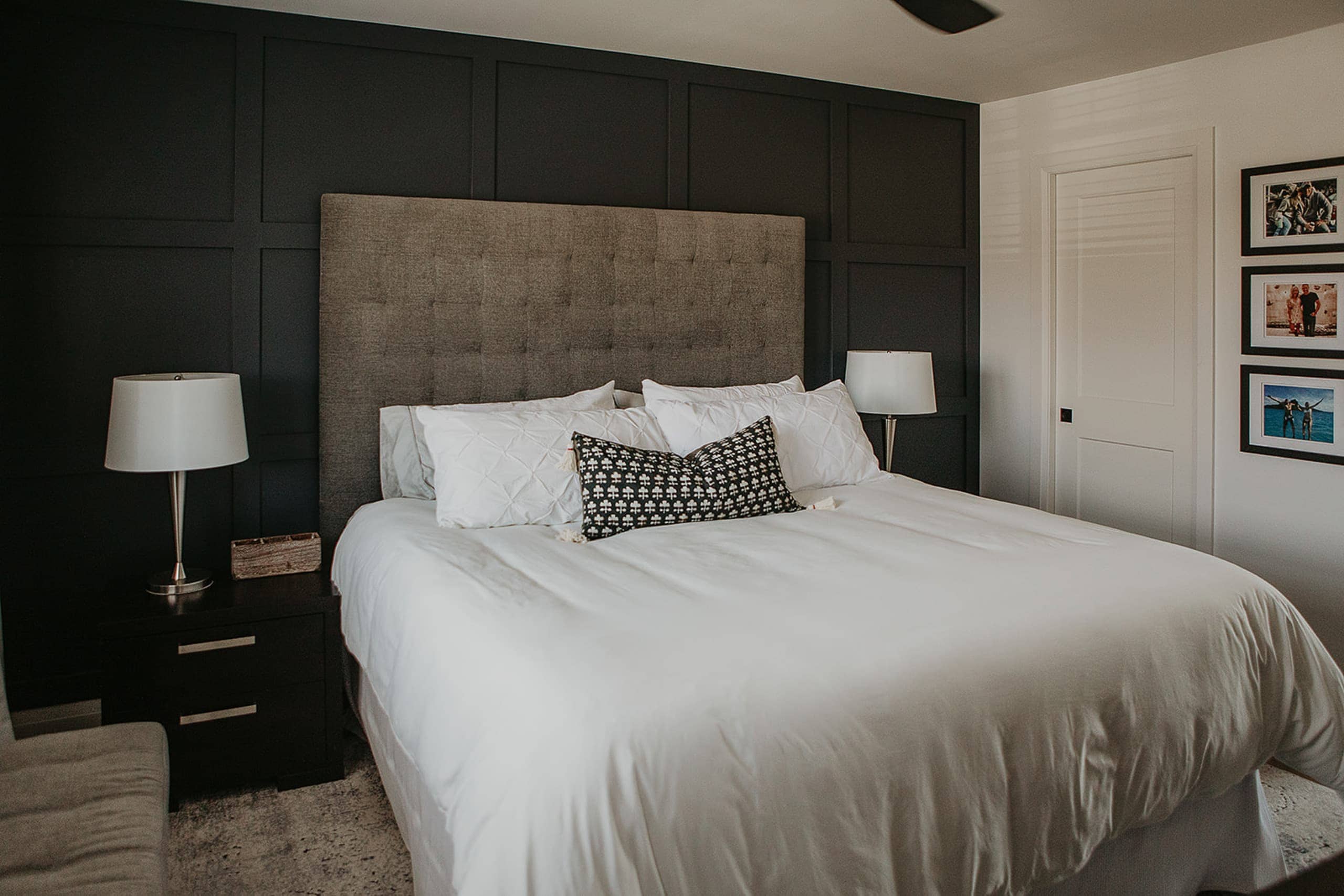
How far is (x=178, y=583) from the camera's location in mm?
2746

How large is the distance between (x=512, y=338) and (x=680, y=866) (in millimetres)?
2415

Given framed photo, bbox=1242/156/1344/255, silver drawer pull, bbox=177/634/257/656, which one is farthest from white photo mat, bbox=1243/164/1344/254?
silver drawer pull, bbox=177/634/257/656

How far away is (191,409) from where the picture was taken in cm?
264

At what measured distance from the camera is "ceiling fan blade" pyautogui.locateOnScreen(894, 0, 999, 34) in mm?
1977

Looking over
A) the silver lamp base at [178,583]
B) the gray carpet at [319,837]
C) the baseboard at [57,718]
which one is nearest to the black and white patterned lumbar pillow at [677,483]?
the gray carpet at [319,837]

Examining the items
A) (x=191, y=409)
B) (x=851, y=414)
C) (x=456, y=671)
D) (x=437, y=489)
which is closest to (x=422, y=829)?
(x=456, y=671)

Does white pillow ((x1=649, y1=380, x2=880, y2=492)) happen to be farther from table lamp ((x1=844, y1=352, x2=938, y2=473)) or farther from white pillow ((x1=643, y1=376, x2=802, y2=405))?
table lamp ((x1=844, y1=352, x2=938, y2=473))

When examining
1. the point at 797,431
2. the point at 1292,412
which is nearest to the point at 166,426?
the point at 797,431

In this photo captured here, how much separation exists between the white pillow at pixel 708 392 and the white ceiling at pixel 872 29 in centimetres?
133

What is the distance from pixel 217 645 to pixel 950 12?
249cm

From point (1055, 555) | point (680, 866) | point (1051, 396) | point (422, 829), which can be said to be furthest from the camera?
point (1051, 396)

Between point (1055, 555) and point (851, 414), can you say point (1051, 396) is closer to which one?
point (851, 414)

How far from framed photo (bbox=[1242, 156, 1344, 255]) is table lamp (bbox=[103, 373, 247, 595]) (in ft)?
12.2

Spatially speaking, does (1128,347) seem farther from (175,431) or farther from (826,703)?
(175,431)
